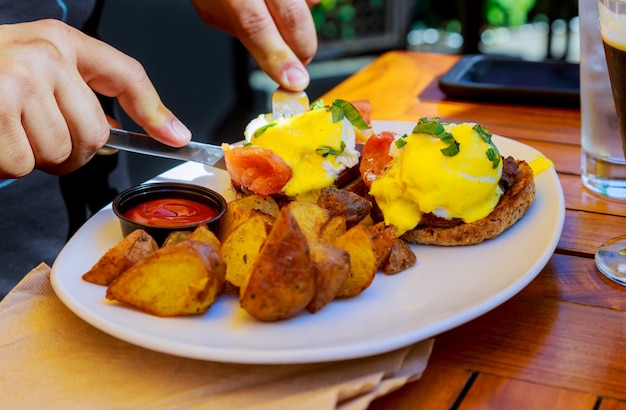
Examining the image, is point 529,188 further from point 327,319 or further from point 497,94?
point 497,94

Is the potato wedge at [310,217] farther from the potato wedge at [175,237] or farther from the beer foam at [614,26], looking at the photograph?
the beer foam at [614,26]

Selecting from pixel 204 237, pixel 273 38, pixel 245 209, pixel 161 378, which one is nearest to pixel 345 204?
pixel 245 209

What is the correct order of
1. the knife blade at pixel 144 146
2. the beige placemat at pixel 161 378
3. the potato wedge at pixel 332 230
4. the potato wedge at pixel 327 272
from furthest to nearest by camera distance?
the knife blade at pixel 144 146
the potato wedge at pixel 332 230
the potato wedge at pixel 327 272
the beige placemat at pixel 161 378

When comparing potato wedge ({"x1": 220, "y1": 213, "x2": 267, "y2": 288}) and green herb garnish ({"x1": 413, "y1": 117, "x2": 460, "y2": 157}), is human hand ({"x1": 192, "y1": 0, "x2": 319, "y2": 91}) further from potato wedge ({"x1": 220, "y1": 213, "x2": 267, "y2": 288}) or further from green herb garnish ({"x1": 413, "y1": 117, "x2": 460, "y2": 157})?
potato wedge ({"x1": 220, "y1": 213, "x2": 267, "y2": 288})

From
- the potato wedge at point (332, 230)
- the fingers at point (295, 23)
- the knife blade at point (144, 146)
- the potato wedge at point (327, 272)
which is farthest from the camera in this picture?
the fingers at point (295, 23)

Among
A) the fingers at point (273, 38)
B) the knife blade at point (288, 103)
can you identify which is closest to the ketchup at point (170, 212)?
the knife blade at point (288, 103)

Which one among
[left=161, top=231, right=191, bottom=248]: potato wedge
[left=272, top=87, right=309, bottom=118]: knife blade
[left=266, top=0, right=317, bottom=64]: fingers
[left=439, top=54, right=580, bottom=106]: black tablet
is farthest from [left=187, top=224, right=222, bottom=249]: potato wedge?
[left=439, top=54, right=580, bottom=106]: black tablet

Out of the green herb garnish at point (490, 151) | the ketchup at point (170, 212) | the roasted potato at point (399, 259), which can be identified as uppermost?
the green herb garnish at point (490, 151)

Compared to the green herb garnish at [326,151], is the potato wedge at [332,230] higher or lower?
lower
